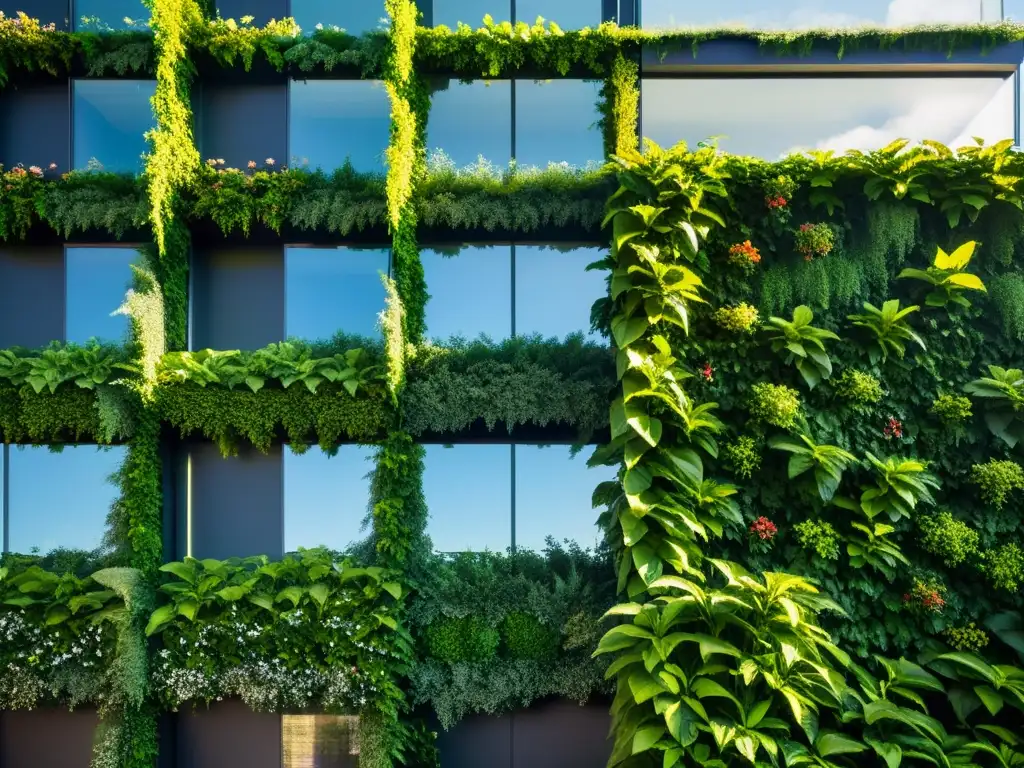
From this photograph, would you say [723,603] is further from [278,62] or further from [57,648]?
[278,62]

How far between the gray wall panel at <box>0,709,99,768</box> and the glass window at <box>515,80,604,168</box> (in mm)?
9595

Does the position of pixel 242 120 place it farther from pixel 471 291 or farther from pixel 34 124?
pixel 471 291

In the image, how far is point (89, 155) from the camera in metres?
11.1

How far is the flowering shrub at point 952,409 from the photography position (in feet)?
27.4

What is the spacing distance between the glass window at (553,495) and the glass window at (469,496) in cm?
19

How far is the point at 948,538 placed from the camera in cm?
804

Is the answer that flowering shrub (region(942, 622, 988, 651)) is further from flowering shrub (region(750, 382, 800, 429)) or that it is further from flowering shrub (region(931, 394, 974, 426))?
flowering shrub (region(750, 382, 800, 429))

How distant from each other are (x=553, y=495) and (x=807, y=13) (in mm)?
7624

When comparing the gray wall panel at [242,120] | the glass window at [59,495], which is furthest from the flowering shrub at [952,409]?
the glass window at [59,495]

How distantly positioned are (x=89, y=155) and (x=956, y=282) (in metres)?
11.6

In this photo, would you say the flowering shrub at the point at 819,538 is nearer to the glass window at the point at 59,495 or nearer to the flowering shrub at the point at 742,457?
the flowering shrub at the point at 742,457

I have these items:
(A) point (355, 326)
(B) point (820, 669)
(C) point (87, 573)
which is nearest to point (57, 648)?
(C) point (87, 573)

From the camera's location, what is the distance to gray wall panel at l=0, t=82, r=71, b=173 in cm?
1122

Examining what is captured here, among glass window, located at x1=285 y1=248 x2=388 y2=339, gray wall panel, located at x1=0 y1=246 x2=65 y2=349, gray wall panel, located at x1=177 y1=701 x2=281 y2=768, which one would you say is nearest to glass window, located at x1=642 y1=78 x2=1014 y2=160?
glass window, located at x1=285 y1=248 x2=388 y2=339
